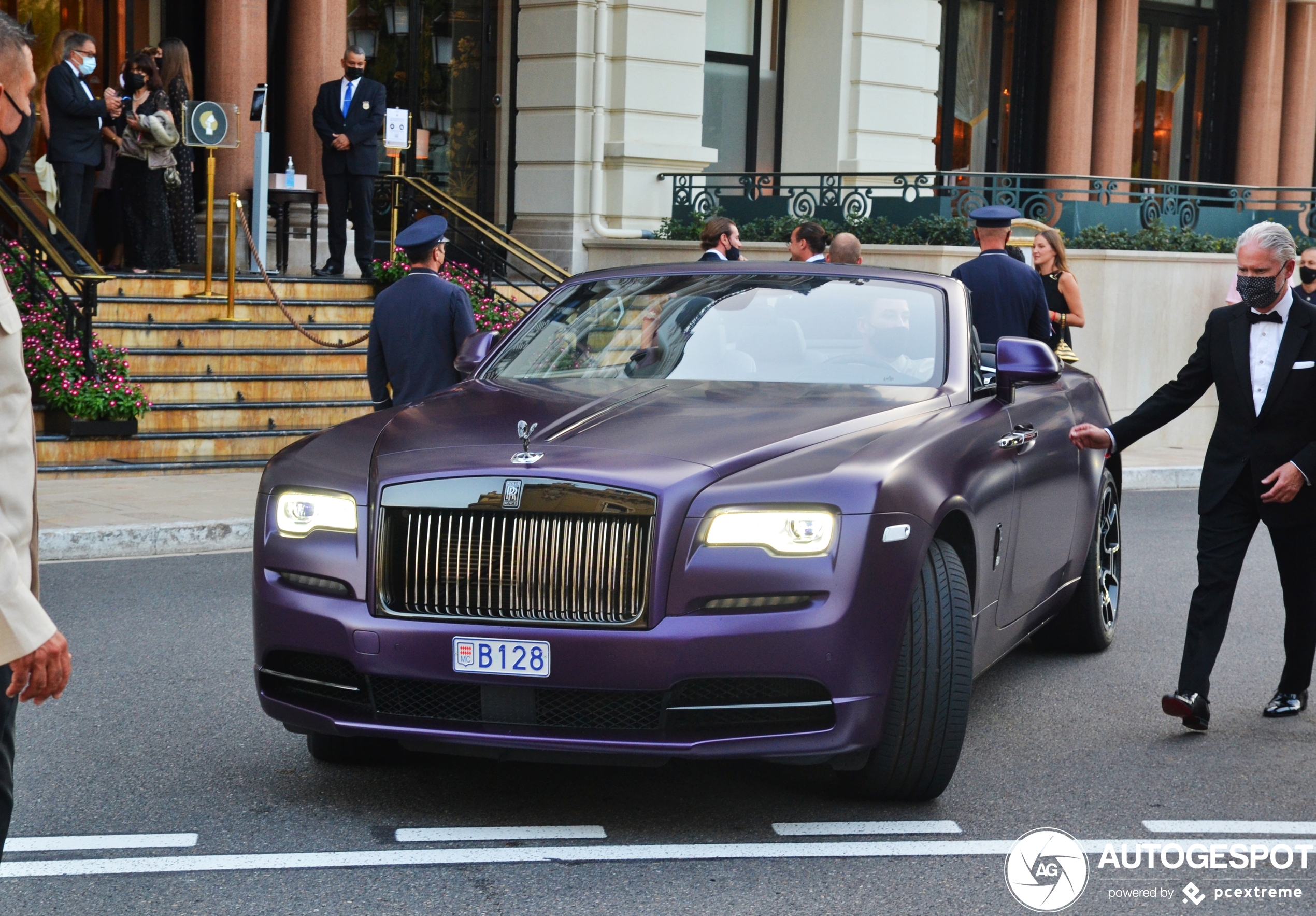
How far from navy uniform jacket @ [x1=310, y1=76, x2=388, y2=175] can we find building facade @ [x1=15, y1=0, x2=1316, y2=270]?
947 mm

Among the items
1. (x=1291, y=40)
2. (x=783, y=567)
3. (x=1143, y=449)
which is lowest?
(x=1143, y=449)

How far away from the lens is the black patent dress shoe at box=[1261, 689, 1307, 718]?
6.59m

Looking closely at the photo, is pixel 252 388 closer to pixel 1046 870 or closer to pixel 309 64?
pixel 309 64

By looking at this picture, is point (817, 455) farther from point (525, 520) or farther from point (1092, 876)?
point (1092, 876)

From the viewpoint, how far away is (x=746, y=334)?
242 inches

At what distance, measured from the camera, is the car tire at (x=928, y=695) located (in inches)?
195

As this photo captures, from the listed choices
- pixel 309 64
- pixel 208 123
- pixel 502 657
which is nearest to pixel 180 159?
pixel 208 123

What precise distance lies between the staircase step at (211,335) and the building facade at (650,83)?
2.84 m

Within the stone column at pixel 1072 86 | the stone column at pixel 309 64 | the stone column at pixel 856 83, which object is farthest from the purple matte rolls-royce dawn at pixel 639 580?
the stone column at pixel 1072 86

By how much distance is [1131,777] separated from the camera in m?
5.71

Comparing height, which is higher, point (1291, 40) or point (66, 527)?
point (1291, 40)

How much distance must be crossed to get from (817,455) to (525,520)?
857mm

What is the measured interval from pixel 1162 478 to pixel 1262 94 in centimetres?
1422

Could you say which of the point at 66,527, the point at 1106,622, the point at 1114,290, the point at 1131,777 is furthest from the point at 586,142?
the point at 1131,777
